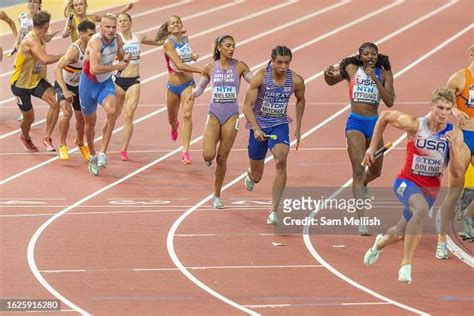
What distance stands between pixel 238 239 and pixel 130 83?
5.07 meters

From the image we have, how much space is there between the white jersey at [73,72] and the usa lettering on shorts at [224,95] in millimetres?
3143

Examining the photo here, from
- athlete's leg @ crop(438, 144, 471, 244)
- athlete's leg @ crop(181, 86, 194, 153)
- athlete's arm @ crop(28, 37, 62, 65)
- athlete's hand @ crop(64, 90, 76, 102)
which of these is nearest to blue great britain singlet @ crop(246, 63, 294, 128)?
athlete's leg @ crop(438, 144, 471, 244)

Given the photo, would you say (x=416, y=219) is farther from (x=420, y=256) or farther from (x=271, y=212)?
(x=271, y=212)

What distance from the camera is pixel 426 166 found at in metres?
12.9

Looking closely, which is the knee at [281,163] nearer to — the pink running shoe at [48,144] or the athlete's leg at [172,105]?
the athlete's leg at [172,105]

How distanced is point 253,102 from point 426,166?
317 cm

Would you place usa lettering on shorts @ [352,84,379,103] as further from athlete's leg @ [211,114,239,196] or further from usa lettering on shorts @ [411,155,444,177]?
usa lettering on shorts @ [411,155,444,177]

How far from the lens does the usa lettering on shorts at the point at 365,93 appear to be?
15289 mm

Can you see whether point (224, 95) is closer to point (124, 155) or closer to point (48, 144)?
point (124, 155)

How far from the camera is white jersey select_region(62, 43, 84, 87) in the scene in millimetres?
19098

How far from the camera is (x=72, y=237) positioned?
49.9 feet

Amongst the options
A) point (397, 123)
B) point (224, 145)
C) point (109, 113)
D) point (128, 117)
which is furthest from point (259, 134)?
point (128, 117)

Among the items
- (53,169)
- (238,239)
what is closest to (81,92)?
(53,169)

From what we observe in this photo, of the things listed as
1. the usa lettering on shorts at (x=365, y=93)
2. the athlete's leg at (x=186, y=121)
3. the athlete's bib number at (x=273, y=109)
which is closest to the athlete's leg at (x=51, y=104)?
the athlete's leg at (x=186, y=121)
